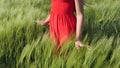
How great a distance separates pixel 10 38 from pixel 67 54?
37cm

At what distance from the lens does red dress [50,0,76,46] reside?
1.72 m

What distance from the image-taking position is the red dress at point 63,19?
1724 millimetres

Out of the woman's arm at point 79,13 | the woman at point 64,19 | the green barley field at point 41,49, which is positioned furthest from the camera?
the woman at point 64,19

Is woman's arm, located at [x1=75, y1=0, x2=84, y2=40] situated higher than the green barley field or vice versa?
woman's arm, located at [x1=75, y1=0, x2=84, y2=40]

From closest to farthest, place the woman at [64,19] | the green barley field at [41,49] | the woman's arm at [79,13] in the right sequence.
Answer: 1. the green barley field at [41,49]
2. the woman's arm at [79,13]
3. the woman at [64,19]

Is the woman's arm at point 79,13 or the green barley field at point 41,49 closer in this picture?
the green barley field at point 41,49

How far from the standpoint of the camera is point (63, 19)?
1.76m

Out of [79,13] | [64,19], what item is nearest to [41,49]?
[79,13]

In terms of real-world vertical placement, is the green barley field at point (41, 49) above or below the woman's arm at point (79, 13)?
below

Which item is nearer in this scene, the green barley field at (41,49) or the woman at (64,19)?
the green barley field at (41,49)

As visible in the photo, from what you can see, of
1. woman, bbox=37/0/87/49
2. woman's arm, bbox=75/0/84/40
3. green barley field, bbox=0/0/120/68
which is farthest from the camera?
woman, bbox=37/0/87/49

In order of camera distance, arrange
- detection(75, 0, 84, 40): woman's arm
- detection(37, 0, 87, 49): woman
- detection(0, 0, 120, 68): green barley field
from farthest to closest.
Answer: detection(37, 0, 87, 49): woman, detection(75, 0, 84, 40): woman's arm, detection(0, 0, 120, 68): green barley field

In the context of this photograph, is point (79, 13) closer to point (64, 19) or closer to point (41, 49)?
point (64, 19)

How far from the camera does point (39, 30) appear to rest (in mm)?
1838
